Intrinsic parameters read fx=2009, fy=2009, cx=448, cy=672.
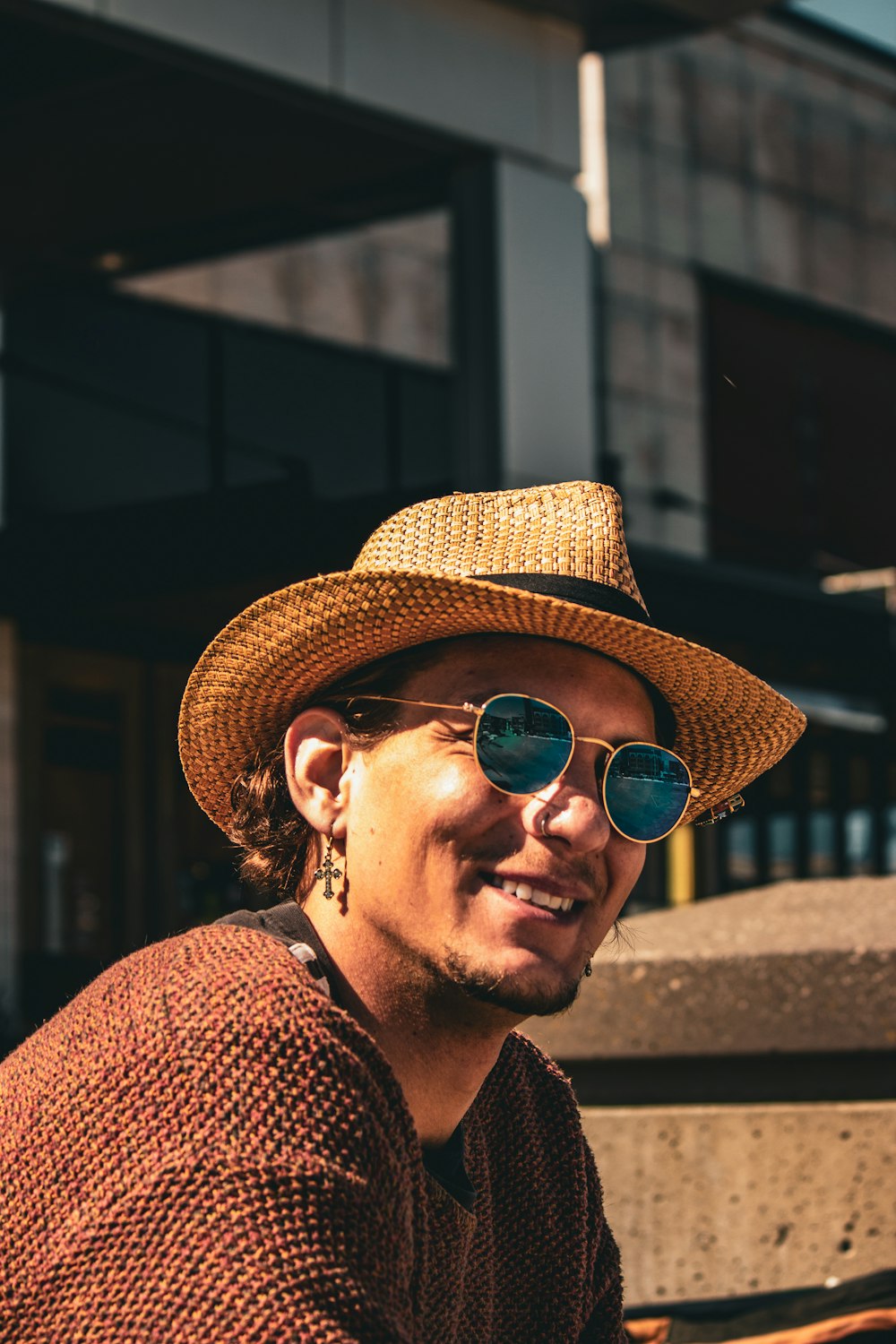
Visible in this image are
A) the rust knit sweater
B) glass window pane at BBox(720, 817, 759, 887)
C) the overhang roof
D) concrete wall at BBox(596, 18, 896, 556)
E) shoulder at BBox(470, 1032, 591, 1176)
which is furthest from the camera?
concrete wall at BBox(596, 18, 896, 556)

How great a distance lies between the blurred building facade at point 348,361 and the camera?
43.4ft

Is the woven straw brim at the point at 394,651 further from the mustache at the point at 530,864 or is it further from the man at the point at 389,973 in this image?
the mustache at the point at 530,864

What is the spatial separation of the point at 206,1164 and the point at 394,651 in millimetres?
814

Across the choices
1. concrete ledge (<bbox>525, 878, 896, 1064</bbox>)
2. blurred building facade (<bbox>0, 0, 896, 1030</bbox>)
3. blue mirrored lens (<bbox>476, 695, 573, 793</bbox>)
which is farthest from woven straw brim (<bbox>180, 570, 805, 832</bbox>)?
blurred building facade (<bbox>0, 0, 896, 1030</bbox>)

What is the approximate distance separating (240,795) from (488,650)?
1.73 feet

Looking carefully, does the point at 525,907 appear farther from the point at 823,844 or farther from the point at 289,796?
the point at 823,844

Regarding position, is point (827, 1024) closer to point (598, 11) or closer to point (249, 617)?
point (249, 617)

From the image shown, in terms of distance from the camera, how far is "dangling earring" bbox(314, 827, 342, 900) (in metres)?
2.62

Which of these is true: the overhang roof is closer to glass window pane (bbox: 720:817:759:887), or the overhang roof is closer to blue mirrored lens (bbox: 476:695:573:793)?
glass window pane (bbox: 720:817:759:887)

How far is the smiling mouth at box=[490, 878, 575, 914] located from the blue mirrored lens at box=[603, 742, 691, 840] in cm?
15

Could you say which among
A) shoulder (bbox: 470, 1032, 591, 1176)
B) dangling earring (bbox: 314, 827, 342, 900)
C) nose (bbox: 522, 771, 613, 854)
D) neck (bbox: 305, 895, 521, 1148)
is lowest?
shoulder (bbox: 470, 1032, 591, 1176)

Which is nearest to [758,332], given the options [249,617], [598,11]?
[598,11]

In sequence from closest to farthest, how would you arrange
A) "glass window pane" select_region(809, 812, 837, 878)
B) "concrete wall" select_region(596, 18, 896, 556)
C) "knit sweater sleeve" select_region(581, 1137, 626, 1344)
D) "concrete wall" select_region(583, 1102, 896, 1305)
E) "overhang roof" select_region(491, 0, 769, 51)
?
"knit sweater sleeve" select_region(581, 1137, 626, 1344) < "concrete wall" select_region(583, 1102, 896, 1305) < "overhang roof" select_region(491, 0, 769, 51) < "concrete wall" select_region(596, 18, 896, 556) < "glass window pane" select_region(809, 812, 837, 878)

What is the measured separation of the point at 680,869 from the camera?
1877cm
